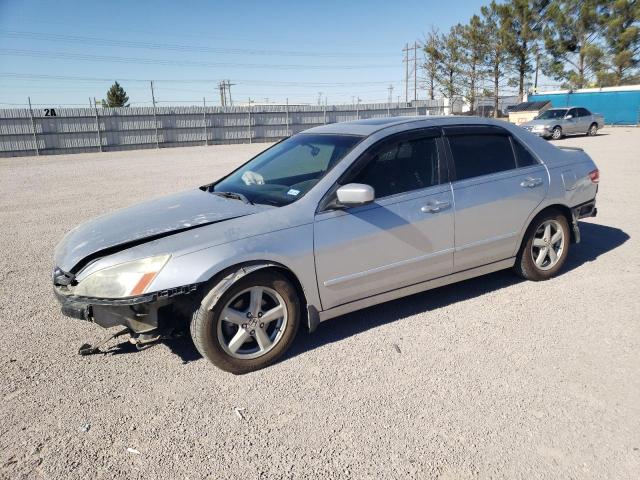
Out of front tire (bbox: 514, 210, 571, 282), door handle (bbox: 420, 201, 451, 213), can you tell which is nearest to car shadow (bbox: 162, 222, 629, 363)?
front tire (bbox: 514, 210, 571, 282)

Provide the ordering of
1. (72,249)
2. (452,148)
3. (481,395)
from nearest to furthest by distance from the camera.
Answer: (481,395), (72,249), (452,148)

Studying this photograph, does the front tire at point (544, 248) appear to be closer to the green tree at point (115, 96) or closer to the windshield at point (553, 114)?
the windshield at point (553, 114)

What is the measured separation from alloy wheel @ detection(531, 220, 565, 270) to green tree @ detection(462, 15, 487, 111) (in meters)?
43.3

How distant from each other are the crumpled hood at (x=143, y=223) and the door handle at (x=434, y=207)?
4.22 ft

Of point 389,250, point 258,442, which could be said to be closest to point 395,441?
point 258,442

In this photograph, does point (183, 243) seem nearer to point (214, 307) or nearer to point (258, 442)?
point (214, 307)

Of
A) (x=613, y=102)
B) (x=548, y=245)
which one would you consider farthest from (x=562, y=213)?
(x=613, y=102)

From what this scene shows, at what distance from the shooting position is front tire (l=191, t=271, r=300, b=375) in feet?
10.5

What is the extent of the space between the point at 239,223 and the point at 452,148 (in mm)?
1988

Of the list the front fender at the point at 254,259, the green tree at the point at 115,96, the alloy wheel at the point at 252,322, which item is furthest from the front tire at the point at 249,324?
the green tree at the point at 115,96

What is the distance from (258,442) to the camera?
2.68 metres

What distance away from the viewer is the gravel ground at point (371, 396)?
8.23 ft

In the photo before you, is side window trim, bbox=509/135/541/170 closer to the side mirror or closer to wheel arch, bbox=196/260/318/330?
the side mirror

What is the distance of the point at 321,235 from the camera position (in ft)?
11.4
